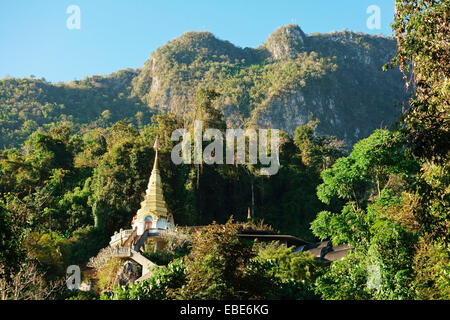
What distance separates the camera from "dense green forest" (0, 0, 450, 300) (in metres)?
11.0

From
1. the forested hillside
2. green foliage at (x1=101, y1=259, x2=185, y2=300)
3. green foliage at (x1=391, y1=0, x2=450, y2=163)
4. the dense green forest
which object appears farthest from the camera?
the forested hillside

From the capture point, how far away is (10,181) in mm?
38594

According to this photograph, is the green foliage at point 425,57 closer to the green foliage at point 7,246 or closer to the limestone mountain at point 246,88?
the green foliage at point 7,246

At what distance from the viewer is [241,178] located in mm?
39531

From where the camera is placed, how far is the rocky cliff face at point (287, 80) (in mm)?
82500

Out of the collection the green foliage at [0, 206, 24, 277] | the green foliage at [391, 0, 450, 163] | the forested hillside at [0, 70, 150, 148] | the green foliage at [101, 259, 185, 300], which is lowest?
the green foliage at [101, 259, 185, 300]

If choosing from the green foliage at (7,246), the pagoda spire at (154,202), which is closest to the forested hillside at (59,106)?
the pagoda spire at (154,202)

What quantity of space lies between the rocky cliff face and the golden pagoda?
42.7 metres

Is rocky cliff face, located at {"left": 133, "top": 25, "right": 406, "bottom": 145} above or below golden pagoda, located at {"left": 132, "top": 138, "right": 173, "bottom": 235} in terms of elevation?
above

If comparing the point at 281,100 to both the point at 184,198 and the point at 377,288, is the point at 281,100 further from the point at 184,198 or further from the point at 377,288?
the point at 377,288

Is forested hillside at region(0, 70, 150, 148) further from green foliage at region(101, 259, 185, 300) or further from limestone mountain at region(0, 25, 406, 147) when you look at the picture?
green foliage at region(101, 259, 185, 300)

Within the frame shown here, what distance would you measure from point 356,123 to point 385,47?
83.1 feet

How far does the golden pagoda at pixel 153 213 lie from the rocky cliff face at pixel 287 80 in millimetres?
42729

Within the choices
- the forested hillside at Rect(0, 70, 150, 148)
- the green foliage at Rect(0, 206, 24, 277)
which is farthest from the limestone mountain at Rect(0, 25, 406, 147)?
the green foliage at Rect(0, 206, 24, 277)
